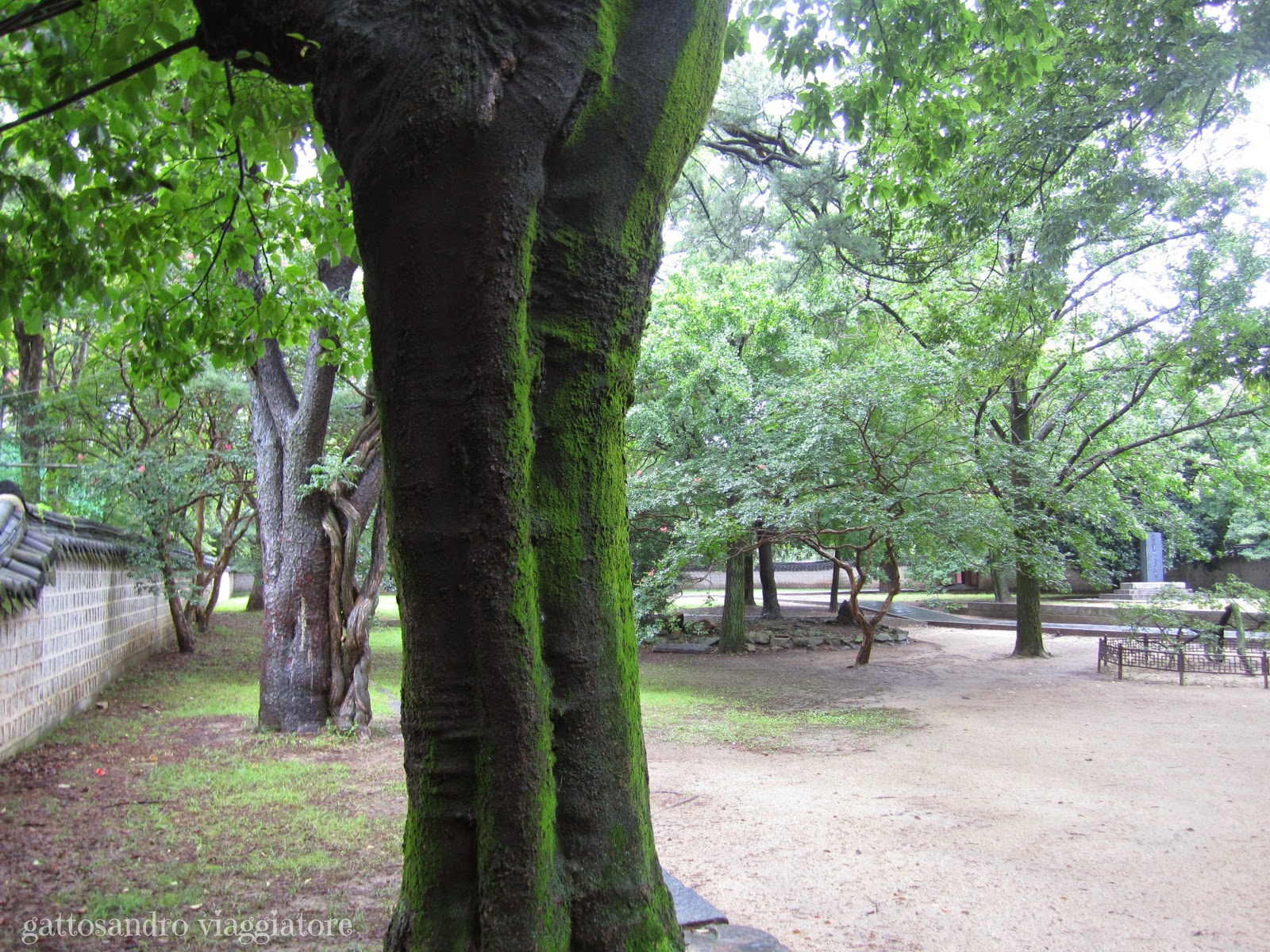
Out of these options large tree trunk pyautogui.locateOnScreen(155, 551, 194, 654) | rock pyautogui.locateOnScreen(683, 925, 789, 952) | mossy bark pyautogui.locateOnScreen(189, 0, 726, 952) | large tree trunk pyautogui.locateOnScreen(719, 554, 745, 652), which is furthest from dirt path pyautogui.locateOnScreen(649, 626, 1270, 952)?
large tree trunk pyautogui.locateOnScreen(155, 551, 194, 654)

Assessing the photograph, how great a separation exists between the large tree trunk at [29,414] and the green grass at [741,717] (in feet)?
30.1

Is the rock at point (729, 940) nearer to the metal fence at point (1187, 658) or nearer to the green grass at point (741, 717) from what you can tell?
the green grass at point (741, 717)

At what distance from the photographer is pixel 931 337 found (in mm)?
14289

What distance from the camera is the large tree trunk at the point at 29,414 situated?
40.4 feet

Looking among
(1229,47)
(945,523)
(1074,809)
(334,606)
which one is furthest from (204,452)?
(1229,47)

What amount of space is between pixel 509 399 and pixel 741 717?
9.10 m

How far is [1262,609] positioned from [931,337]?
6115mm

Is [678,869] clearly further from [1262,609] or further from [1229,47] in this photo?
[1262,609]

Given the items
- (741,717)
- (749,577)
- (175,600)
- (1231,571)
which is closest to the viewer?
(741,717)

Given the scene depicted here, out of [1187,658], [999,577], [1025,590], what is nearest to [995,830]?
[1187,658]

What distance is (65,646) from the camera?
28.8 ft

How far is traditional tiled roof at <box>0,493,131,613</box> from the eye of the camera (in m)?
6.54

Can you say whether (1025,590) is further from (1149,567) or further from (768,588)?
(1149,567)

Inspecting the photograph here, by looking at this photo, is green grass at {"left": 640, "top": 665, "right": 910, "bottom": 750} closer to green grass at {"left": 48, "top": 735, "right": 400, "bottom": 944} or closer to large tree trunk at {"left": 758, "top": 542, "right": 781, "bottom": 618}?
green grass at {"left": 48, "top": 735, "right": 400, "bottom": 944}
